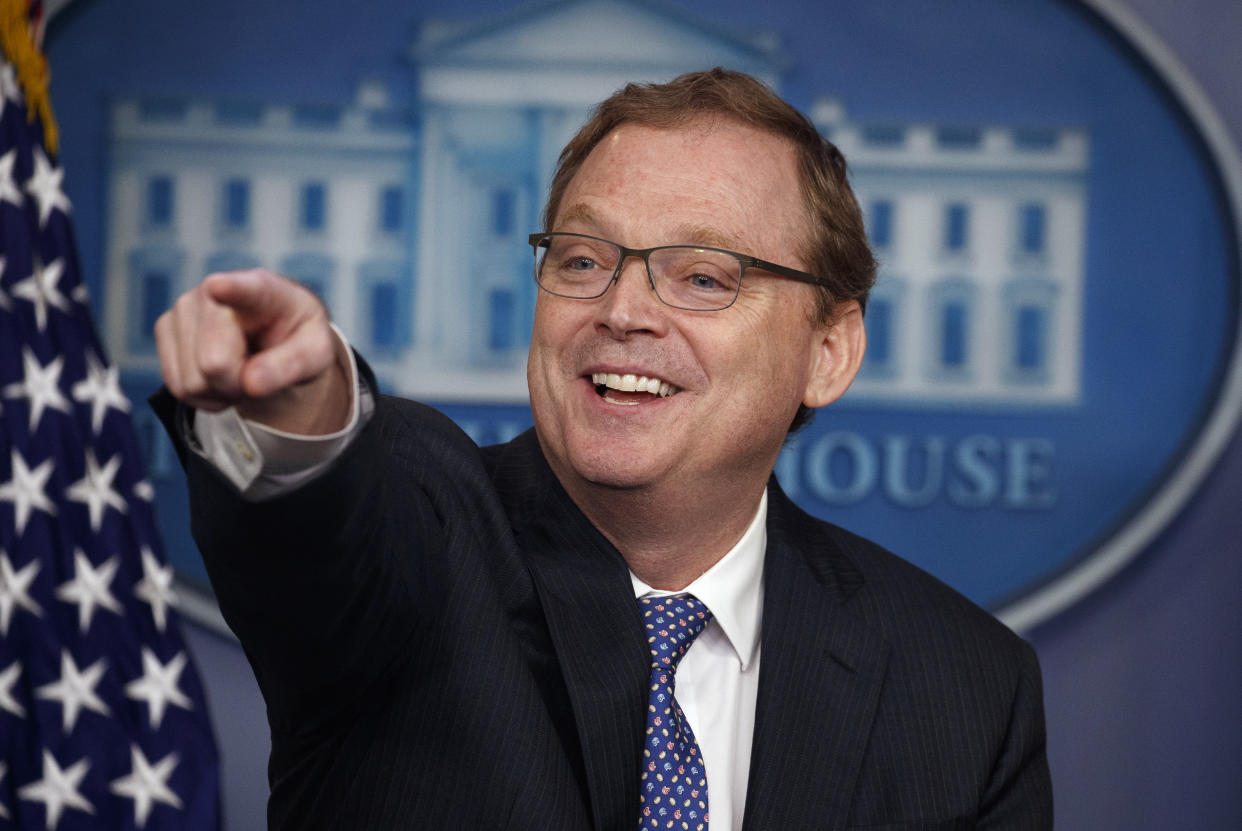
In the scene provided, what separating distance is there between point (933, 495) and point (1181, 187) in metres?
1.08

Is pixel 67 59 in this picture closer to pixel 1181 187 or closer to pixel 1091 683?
pixel 1181 187

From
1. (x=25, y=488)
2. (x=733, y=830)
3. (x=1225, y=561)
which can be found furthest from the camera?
(x=1225, y=561)

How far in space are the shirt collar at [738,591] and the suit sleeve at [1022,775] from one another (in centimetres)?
41

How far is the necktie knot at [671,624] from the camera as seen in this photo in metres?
1.52

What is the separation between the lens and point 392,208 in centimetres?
329

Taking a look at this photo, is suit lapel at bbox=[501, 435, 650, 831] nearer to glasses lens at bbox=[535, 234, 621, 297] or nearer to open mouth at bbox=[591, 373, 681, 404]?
open mouth at bbox=[591, 373, 681, 404]

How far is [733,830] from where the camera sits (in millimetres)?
1570

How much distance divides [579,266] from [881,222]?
5.94 feet

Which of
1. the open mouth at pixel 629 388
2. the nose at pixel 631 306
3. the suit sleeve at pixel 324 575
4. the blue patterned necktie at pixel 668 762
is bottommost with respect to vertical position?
the blue patterned necktie at pixel 668 762

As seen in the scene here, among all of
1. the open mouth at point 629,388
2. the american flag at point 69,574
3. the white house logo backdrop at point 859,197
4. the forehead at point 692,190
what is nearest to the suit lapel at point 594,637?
the open mouth at point 629,388

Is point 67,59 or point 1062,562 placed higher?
point 67,59

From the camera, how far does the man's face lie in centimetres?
157

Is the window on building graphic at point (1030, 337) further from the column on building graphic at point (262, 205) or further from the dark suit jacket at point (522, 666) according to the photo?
the column on building graphic at point (262, 205)

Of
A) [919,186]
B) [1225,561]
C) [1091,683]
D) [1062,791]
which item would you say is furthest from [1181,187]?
[1062,791]
